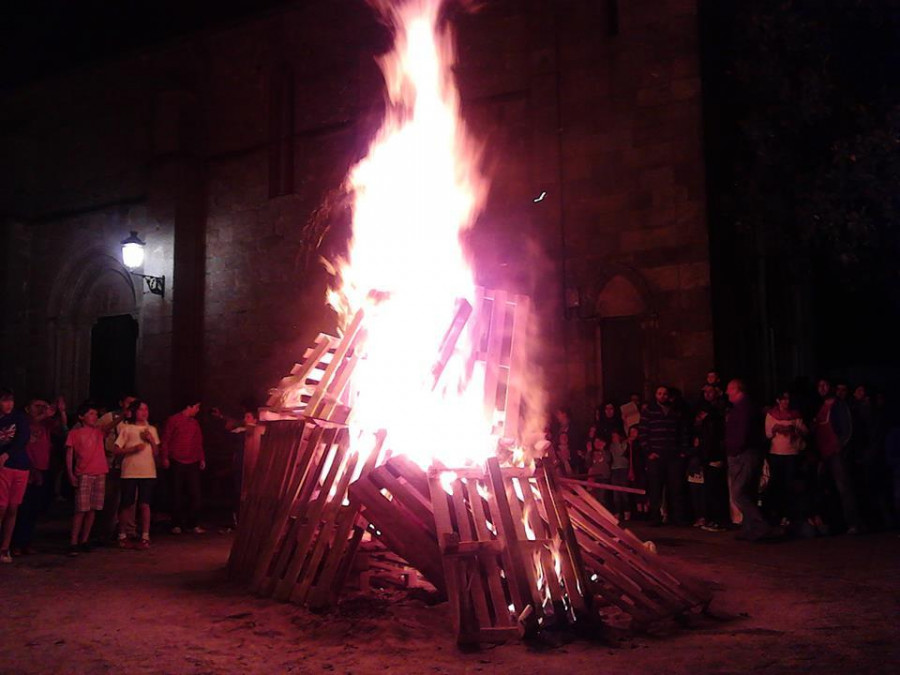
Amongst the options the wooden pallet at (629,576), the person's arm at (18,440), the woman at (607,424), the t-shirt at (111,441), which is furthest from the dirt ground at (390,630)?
the woman at (607,424)

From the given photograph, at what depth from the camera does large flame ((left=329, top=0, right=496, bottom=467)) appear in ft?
23.1

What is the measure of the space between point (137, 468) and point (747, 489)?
742 centimetres

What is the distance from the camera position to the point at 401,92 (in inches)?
555

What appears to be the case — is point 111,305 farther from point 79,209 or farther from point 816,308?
point 816,308

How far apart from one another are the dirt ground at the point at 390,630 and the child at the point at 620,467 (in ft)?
12.1

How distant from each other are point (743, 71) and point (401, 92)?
5.67 metres

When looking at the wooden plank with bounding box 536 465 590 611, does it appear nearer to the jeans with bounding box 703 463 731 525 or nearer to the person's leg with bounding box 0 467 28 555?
the jeans with bounding box 703 463 731 525

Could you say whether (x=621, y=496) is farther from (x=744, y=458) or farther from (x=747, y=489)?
(x=744, y=458)

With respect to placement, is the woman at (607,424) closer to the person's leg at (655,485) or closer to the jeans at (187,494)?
the person's leg at (655,485)

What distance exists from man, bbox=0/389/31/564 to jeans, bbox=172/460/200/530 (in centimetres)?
243

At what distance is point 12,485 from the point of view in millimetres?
8469

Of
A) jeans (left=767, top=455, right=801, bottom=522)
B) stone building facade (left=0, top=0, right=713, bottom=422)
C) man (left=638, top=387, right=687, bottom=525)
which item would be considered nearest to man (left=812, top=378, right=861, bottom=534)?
jeans (left=767, top=455, right=801, bottom=522)

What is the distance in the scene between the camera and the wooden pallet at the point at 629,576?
18.7 ft

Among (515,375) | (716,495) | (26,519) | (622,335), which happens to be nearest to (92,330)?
(26,519)
